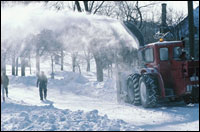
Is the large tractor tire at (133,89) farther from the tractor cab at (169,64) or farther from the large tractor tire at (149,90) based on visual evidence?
the tractor cab at (169,64)

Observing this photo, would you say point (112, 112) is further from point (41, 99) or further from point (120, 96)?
point (41, 99)

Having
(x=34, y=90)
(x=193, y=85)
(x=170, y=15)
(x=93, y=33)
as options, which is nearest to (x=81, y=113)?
(x=193, y=85)

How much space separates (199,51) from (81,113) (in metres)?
21.2

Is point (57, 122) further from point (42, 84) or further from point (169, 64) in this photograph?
point (42, 84)

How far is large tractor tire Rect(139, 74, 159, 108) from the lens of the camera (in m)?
9.86

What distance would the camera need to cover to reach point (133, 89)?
11.0m

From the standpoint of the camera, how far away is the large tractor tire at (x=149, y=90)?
9.86m

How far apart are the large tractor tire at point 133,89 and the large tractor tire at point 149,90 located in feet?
1.19

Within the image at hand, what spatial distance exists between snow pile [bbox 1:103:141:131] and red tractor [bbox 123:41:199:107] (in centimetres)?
328

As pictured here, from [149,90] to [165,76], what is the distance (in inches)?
37.1

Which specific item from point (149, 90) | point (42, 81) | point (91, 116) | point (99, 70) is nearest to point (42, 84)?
point (42, 81)

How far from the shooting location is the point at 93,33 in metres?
15.5

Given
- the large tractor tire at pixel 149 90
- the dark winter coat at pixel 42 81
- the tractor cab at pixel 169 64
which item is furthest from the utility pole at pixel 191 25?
the dark winter coat at pixel 42 81

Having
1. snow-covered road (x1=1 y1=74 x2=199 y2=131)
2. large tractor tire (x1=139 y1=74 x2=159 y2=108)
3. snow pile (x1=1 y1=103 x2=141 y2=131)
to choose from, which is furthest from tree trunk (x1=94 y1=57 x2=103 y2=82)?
snow pile (x1=1 y1=103 x2=141 y2=131)
